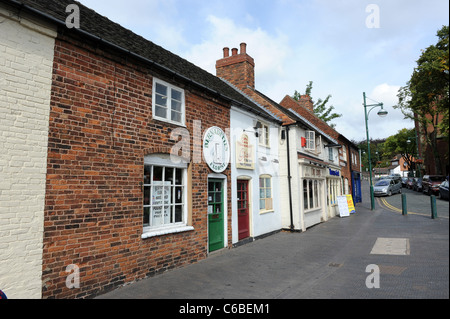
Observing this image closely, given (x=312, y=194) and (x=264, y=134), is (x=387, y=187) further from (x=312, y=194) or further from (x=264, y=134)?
(x=264, y=134)

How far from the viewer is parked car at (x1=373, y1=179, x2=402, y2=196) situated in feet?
88.3

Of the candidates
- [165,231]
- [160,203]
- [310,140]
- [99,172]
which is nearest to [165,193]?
[160,203]

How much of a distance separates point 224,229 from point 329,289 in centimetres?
459

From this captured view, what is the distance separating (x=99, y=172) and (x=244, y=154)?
5769mm

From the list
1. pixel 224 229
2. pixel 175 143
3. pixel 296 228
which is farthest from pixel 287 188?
pixel 175 143

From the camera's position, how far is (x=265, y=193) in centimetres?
1204

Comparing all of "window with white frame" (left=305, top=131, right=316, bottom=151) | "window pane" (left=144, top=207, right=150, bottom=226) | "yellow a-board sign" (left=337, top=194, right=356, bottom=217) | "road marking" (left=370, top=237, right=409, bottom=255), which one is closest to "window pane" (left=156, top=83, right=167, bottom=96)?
"window pane" (left=144, top=207, right=150, bottom=226)

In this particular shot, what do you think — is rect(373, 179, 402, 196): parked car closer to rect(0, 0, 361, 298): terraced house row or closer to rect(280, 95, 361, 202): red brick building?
rect(280, 95, 361, 202): red brick building

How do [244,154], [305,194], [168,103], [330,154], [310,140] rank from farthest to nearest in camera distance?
[330,154], [310,140], [305,194], [244,154], [168,103]

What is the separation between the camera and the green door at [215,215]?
866cm

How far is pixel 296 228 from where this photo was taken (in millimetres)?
12758

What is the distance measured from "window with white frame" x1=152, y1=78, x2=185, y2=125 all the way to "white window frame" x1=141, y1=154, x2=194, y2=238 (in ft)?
3.49

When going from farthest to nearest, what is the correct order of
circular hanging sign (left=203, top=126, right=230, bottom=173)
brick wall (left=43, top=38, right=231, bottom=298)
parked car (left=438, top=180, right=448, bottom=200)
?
circular hanging sign (left=203, top=126, right=230, bottom=173) < brick wall (left=43, top=38, right=231, bottom=298) < parked car (left=438, top=180, right=448, bottom=200)
